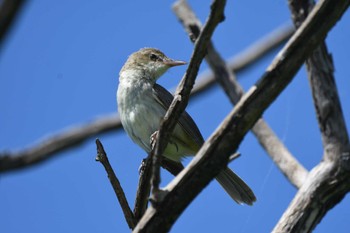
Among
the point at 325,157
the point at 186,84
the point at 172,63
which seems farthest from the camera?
the point at 172,63

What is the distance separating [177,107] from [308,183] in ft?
5.03

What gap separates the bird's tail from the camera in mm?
5311

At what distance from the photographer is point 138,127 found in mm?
5500

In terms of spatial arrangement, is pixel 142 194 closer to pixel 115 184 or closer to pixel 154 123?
pixel 115 184

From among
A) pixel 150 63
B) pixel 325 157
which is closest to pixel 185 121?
pixel 150 63

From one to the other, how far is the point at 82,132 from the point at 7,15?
4998 mm

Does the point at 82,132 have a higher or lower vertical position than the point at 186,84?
higher

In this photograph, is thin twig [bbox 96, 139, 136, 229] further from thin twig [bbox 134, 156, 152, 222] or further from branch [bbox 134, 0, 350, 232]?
branch [bbox 134, 0, 350, 232]

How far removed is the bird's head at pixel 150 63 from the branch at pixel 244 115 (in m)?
2.59

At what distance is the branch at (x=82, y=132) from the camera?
6.56 metres

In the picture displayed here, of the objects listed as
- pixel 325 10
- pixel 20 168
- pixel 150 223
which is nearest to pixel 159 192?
pixel 150 223

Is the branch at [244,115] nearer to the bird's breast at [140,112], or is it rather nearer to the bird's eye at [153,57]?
the bird's breast at [140,112]

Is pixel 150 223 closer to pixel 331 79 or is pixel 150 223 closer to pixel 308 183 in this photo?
pixel 308 183

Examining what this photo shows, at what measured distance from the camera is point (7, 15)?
3.40m
